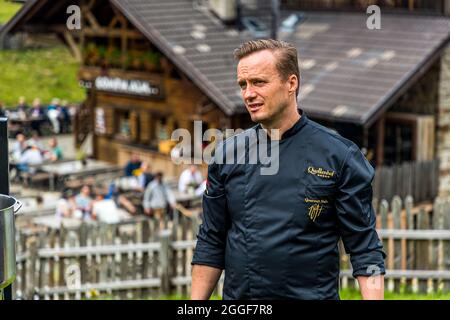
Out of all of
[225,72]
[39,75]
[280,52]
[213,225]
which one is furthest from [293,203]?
[39,75]

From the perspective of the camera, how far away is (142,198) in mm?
16562

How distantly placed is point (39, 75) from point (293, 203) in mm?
33021

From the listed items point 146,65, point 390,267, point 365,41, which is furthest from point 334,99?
point 390,267

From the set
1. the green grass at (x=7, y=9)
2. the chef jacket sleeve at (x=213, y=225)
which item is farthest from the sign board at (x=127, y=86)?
the chef jacket sleeve at (x=213, y=225)

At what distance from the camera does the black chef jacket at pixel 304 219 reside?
3613 mm

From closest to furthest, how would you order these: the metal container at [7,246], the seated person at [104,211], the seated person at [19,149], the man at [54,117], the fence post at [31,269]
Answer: the metal container at [7,246]
the fence post at [31,269]
the seated person at [104,211]
the seated person at [19,149]
the man at [54,117]

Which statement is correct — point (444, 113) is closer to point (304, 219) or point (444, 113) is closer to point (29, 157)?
point (29, 157)

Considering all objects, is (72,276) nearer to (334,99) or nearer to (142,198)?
(142,198)

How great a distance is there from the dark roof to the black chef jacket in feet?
39.1

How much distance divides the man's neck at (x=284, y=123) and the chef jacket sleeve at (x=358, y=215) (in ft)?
0.82

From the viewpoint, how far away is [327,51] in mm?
18250

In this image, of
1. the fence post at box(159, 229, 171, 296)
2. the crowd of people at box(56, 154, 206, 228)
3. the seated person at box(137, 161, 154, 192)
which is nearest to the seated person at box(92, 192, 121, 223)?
the crowd of people at box(56, 154, 206, 228)

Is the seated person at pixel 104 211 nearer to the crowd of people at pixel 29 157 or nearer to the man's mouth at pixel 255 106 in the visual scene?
the crowd of people at pixel 29 157
